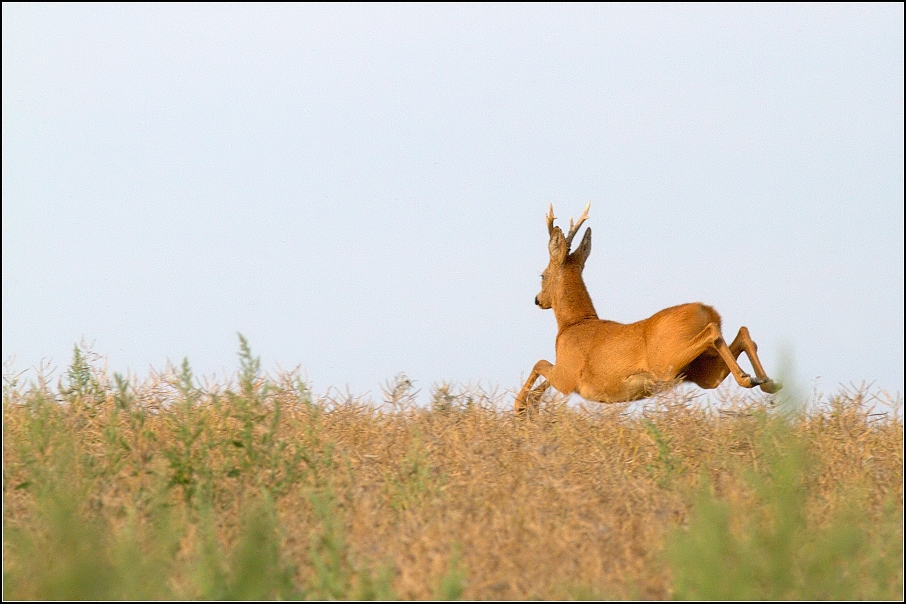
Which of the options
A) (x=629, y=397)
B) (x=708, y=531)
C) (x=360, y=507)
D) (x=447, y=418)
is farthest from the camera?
(x=629, y=397)

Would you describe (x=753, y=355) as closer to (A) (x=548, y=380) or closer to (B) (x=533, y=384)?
(A) (x=548, y=380)

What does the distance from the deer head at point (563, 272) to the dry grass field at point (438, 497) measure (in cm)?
332

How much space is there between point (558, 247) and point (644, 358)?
2390 millimetres

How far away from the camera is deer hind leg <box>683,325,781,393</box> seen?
361 inches

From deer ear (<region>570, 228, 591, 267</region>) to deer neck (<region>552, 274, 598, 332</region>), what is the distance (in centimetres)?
29

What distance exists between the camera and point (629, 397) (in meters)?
9.79

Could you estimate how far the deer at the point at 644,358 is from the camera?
9.23 meters

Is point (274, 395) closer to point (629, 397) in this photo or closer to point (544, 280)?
point (629, 397)

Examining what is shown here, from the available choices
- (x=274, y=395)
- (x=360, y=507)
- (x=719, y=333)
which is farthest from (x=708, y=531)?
(x=719, y=333)

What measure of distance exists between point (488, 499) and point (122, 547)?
1953mm

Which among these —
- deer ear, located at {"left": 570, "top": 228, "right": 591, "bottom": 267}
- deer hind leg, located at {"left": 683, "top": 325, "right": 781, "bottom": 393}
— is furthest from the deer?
deer ear, located at {"left": 570, "top": 228, "right": 591, "bottom": 267}

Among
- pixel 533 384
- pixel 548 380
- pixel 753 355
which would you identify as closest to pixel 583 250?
pixel 533 384

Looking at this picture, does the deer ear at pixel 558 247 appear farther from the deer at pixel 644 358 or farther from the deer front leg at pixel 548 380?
the deer front leg at pixel 548 380

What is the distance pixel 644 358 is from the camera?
9.61 metres
